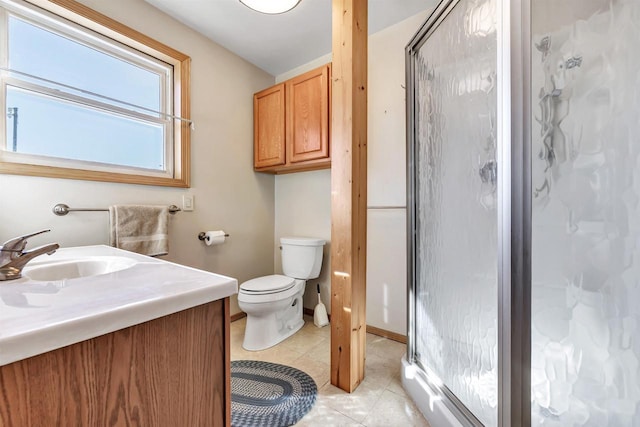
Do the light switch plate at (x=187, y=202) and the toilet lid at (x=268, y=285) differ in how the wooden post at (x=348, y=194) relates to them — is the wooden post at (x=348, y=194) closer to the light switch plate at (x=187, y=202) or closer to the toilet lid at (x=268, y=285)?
the toilet lid at (x=268, y=285)

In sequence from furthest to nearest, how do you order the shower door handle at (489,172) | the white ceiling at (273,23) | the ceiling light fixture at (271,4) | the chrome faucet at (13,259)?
the white ceiling at (273,23)
the ceiling light fixture at (271,4)
the shower door handle at (489,172)
the chrome faucet at (13,259)

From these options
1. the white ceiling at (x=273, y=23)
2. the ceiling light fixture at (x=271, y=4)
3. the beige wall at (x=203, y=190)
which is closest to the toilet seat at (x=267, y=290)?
the beige wall at (x=203, y=190)

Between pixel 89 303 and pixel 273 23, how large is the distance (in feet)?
6.37

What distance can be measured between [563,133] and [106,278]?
1499mm

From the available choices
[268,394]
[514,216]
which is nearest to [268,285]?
[268,394]

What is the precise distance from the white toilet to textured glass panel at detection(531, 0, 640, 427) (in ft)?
4.33

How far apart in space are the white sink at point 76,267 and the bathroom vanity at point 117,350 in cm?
26

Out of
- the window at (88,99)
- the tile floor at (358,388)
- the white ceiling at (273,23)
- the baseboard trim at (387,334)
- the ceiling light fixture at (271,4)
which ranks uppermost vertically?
the white ceiling at (273,23)

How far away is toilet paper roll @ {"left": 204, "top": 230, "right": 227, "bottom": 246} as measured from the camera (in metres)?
1.88

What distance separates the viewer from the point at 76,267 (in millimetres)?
985

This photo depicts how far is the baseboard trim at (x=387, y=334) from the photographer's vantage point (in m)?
1.82

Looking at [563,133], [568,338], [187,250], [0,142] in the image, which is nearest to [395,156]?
[563,133]

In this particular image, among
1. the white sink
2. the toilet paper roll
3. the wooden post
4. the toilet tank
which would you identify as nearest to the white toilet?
the toilet tank

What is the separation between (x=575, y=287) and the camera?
0.95 meters
